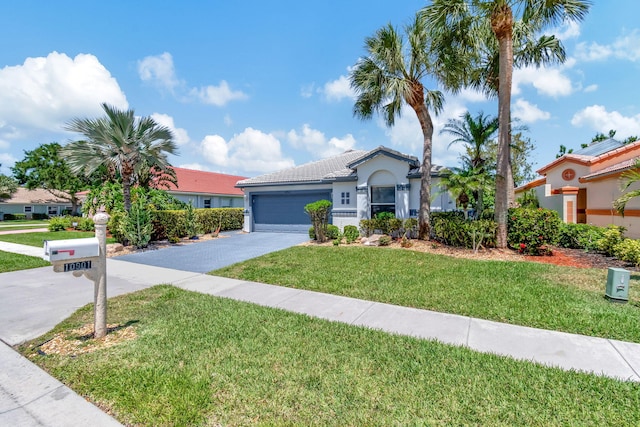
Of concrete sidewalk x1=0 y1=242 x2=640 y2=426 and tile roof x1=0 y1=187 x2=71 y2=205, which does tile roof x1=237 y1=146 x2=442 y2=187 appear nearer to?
concrete sidewalk x1=0 y1=242 x2=640 y2=426

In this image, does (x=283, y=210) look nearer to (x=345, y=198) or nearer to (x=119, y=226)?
(x=345, y=198)

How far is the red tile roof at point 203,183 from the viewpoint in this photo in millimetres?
25047

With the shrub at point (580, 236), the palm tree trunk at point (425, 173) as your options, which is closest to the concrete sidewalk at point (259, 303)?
the palm tree trunk at point (425, 173)

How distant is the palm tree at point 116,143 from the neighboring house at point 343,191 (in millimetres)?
6033

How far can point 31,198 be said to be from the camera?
4519 cm

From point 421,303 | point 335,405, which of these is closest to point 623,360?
point 421,303

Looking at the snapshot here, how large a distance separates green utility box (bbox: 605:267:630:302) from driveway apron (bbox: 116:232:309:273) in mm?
9215

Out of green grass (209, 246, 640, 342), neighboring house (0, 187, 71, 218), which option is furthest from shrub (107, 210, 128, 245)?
neighboring house (0, 187, 71, 218)

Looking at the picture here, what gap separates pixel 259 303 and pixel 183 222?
10.6 meters

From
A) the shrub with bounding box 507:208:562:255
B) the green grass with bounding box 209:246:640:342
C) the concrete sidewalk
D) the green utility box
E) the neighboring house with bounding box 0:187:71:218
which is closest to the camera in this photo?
the concrete sidewalk

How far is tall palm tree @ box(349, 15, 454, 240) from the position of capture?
11414mm

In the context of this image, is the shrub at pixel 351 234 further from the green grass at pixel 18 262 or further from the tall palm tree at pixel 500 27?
the green grass at pixel 18 262

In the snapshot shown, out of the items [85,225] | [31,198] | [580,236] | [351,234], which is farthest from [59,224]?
[31,198]

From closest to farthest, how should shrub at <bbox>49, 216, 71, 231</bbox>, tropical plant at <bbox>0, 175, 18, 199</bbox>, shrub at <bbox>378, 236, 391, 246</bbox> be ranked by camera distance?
shrub at <bbox>378, 236, 391, 246</bbox>
shrub at <bbox>49, 216, 71, 231</bbox>
tropical plant at <bbox>0, 175, 18, 199</bbox>
